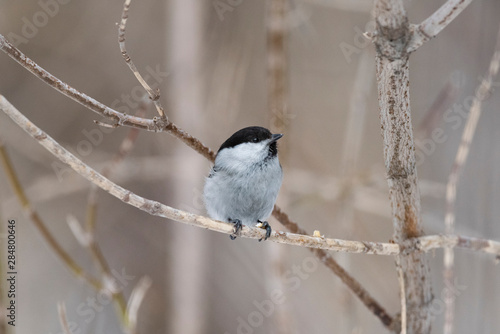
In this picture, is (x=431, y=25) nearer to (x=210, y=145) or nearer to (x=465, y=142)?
(x=465, y=142)

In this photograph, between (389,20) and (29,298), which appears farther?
(29,298)

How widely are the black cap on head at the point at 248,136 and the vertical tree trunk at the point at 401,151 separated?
36.8 inches

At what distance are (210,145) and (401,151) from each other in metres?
2.45

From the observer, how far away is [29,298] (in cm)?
387

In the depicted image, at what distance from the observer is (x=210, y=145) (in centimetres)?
365

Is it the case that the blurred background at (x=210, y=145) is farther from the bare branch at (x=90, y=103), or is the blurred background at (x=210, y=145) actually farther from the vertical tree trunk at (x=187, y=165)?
the bare branch at (x=90, y=103)

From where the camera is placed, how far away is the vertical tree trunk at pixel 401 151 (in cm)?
117

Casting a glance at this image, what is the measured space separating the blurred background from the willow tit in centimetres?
72

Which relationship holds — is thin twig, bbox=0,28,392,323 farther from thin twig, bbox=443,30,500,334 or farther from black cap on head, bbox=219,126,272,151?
black cap on head, bbox=219,126,272,151

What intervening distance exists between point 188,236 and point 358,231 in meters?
1.36

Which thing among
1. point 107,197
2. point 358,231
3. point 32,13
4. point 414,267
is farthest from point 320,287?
point 32,13

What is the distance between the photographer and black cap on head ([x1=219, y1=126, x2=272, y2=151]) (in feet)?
7.27

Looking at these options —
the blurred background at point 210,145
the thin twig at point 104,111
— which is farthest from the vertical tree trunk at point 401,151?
the blurred background at point 210,145

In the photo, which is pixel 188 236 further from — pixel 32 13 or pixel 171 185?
pixel 32 13
